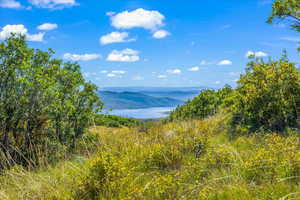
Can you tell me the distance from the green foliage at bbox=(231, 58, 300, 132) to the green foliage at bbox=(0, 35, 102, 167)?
20.1ft

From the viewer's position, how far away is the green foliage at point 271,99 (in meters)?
8.65

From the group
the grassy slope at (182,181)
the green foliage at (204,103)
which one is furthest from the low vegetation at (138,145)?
the green foliage at (204,103)

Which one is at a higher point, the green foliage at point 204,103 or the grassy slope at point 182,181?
the green foliage at point 204,103

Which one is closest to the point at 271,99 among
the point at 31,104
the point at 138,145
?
the point at 138,145

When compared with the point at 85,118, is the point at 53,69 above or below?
above

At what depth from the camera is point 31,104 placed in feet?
26.7

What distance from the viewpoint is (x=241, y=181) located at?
14.3ft

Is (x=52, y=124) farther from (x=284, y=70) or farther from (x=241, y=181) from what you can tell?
(x=284, y=70)

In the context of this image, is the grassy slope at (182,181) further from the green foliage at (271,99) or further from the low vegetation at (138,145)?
the green foliage at (271,99)

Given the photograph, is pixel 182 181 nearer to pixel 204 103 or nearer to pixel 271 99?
pixel 271 99

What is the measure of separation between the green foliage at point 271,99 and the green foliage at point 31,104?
20.1 ft

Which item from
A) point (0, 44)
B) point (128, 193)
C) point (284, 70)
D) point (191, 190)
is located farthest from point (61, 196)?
point (284, 70)

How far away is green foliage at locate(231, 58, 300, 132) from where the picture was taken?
8648mm

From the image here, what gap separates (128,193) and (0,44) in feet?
Answer: 20.6
